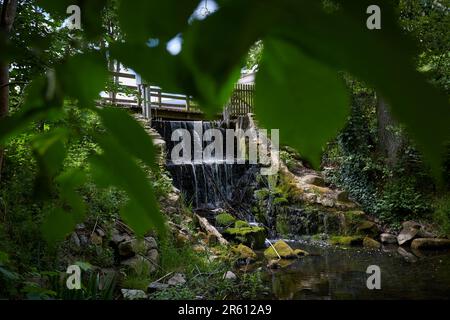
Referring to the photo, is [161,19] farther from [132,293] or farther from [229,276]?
[229,276]

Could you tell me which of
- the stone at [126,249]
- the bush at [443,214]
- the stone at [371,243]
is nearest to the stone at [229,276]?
the stone at [126,249]

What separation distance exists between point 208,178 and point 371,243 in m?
4.42

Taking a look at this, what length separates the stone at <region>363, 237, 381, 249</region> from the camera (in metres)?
7.98

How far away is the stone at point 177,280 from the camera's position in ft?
15.6

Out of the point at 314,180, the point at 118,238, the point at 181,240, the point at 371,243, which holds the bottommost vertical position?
the point at 371,243

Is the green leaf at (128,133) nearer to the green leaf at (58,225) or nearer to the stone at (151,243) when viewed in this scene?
the green leaf at (58,225)

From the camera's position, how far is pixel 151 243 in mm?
5715

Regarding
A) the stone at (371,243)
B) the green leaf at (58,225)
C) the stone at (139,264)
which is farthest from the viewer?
the stone at (371,243)

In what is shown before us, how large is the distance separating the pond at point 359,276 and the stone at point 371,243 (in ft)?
0.90

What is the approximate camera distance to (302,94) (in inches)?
10.3

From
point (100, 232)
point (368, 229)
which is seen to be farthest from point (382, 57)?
point (368, 229)

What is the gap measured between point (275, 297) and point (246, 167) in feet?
20.3

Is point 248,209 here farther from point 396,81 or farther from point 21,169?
point 396,81

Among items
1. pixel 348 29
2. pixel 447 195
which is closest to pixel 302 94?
pixel 348 29
